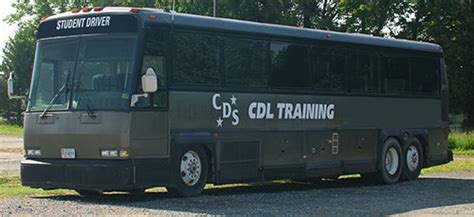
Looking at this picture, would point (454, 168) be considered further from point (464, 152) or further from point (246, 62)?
point (246, 62)

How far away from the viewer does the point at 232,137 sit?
17.8 metres

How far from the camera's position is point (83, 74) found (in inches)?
639

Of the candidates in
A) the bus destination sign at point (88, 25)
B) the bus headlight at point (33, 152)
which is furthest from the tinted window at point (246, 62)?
the bus headlight at point (33, 152)

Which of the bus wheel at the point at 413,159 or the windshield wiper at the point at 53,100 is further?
the bus wheel at the point at 413,159

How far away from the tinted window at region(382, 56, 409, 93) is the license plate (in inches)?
369

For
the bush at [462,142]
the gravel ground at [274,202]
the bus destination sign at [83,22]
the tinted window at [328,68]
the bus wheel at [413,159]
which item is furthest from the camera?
the bush at [462,142]

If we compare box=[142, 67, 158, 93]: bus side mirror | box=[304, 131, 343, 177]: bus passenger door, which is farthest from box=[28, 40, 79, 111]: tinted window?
box=[304, 131, 343, 177]: bus passenger door

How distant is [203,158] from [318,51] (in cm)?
472

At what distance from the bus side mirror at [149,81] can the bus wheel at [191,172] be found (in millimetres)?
1722

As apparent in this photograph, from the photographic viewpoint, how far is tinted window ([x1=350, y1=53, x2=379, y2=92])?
71.2 ft

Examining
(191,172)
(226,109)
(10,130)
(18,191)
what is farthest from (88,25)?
(10,130)

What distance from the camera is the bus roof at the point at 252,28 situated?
16438 mm

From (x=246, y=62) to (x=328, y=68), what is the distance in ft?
10.3

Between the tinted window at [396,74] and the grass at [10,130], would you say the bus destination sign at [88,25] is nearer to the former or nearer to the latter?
the tinted window at [396,74]
